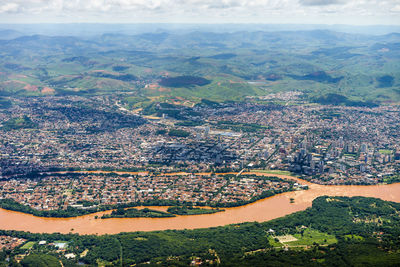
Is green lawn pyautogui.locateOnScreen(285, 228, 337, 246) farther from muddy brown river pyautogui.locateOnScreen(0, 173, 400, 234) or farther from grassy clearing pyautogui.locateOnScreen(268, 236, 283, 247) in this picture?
muddy brown river pyautogui.locateOnScreen(0, 173, 400, 234)

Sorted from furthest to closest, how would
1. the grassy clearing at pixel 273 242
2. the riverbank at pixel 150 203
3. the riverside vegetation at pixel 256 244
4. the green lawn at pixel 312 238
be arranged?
1. the riverbank at pixel 150 203
2. the green lawn at pixel 312 238
3. the grassy clearing at pixel 273 242
4. the riverside vegetation at pixel 256 244

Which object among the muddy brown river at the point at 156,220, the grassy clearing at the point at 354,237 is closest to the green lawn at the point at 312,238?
the grassy clearing at the point at 354,237

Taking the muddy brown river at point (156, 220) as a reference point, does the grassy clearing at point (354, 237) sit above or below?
above

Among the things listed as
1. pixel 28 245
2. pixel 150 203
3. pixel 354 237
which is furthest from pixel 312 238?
pixel 28 245

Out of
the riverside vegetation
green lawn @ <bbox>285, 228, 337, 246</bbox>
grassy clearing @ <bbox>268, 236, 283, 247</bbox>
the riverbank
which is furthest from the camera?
the riverbank

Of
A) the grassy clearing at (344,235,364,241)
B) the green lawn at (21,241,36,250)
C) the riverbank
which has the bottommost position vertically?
the green lawn at (21,241,36,250)

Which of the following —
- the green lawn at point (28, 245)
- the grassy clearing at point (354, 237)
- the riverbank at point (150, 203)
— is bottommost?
the green lawn at point (28, 245)

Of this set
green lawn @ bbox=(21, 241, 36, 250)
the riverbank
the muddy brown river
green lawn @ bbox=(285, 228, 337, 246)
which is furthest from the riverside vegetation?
the riverbank

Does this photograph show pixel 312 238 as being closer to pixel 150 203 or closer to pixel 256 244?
pixel 256 244

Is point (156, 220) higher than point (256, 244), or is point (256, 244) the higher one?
point (256, 244)

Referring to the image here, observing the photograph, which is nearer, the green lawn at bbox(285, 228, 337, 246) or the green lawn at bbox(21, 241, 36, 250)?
the green lawn at bbox(285, 228, 337, 246)

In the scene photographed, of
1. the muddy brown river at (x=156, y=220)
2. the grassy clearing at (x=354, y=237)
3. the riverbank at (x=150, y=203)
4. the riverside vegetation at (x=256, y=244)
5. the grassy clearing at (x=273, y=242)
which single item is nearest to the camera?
the riverside vegetation at (x=256, y=244)

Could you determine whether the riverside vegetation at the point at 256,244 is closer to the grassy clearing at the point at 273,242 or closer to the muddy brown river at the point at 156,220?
the grassy clearing at the point at 273,242
